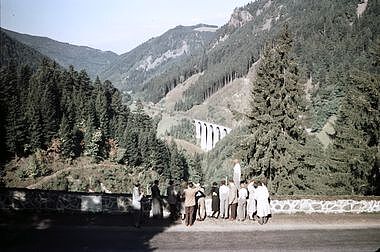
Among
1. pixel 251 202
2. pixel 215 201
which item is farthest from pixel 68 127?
pixel 251 202

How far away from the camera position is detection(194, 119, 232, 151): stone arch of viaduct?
17244cm

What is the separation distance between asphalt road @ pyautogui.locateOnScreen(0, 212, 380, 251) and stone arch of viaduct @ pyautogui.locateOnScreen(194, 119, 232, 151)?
150 meters

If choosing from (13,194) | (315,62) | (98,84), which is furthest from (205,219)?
(315,62)

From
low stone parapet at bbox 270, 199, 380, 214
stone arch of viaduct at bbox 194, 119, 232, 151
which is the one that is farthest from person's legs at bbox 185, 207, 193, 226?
Answer: stone arch of viaduct at bbox 194, 119, 232, 151

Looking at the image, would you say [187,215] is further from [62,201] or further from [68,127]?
[68,127]

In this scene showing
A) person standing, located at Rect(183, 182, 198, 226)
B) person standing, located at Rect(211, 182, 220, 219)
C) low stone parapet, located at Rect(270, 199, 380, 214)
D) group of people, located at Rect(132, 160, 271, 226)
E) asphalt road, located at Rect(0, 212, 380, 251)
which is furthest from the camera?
low stone parapet, located at Rect(270, 199, 380, 214)

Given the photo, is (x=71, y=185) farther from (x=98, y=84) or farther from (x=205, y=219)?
(x=205, y=219)

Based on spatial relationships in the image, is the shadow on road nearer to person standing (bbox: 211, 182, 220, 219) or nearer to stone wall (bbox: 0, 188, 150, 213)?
stone wall (bbox: 0, 188, 150, 213)

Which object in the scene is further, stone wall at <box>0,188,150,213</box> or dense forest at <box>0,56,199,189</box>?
dense forest at <box>0,56,199,189</box>

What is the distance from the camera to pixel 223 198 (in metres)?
18.1

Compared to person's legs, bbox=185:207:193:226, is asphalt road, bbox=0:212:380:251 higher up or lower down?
lower down

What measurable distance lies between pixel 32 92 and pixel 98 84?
88.7 ft

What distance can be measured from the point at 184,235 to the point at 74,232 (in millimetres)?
3882

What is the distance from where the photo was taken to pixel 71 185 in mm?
87625
